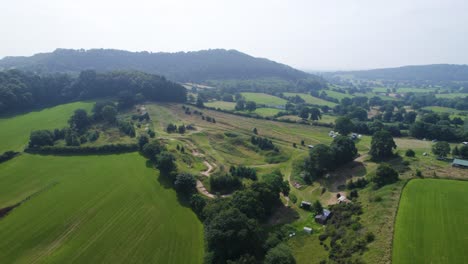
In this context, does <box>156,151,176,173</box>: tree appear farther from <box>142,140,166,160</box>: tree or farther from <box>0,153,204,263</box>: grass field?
<box>142,140,166,160</box>: tree

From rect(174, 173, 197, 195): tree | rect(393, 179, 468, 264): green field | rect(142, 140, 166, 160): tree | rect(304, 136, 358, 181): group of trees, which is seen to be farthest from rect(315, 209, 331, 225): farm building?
rect(142, 140, 166, 160): tree

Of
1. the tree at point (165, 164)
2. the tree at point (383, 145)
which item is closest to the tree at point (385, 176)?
the tree at point (383, 145)

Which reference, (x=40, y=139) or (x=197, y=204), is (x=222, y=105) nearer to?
(x=40, y=139)

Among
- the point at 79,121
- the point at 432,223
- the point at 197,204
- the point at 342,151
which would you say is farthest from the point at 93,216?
the point at 79,121

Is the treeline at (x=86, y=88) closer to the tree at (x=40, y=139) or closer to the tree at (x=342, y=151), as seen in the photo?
the tree at (x=40, y=139)

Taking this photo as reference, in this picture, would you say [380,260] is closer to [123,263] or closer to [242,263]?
[242,263]

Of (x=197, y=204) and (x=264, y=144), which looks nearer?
(x=197, y=204)
